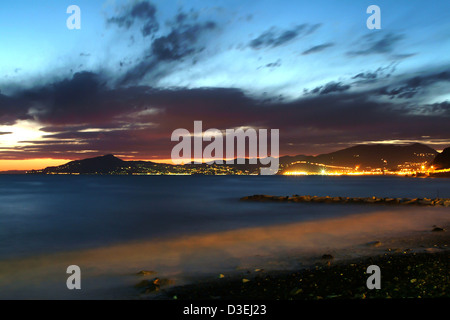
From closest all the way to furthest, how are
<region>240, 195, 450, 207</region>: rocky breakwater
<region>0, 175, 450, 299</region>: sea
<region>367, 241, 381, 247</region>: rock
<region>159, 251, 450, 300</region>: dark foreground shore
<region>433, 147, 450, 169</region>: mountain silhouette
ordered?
<region>159, 251, 450, 300</region>: dark foreground shore < <region>0, 175, 450, 299</region>: sea < <region>367, 241, 381, 247</region>: rock < <region>240, 195, 450, 207</region>: rocky breakwater < <region>433, 147, 450, 169</region>: mountain silhouette

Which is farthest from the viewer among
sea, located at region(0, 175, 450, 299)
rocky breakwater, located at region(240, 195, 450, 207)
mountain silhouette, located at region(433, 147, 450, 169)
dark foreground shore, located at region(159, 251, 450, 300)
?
mountain silhouette, located at region(433, 147, 450, 169)

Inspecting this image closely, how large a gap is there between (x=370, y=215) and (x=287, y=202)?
14267 mm

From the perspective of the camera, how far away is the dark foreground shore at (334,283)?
333 inches

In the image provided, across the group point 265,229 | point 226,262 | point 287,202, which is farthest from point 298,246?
point 287,202

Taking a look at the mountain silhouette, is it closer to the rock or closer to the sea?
the sea

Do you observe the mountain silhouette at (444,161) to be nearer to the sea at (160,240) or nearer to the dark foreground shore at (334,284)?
the sea at (160,240)

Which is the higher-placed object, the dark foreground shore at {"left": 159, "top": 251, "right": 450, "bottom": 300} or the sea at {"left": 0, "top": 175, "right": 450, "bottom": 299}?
the dark foreground shore at {"left": 159, "top": 251, "right": 450, "bottom": 300}

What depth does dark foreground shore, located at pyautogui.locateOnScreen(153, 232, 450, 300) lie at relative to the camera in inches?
333

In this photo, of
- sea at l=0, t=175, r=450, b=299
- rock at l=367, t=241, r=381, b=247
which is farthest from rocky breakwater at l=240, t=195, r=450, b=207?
rock at l=367, t=241, r=381, b=247

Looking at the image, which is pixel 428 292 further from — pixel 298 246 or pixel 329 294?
pixel 298 246

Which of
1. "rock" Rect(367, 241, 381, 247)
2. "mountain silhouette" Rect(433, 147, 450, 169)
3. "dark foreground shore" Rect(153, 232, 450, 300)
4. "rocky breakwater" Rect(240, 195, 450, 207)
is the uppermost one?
"mountain silhouette" Rect(433, 147, 450, 169)

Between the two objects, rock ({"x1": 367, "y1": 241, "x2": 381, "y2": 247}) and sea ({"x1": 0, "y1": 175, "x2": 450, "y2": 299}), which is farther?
rock ({"x1": 367, "y1": 241, "x2": 381, "y2": 247})

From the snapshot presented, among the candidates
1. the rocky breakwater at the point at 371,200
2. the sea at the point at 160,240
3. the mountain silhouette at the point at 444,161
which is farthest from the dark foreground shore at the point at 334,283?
the mountain silhouette at the point at 444,161

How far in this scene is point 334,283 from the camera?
9484 millimetres
